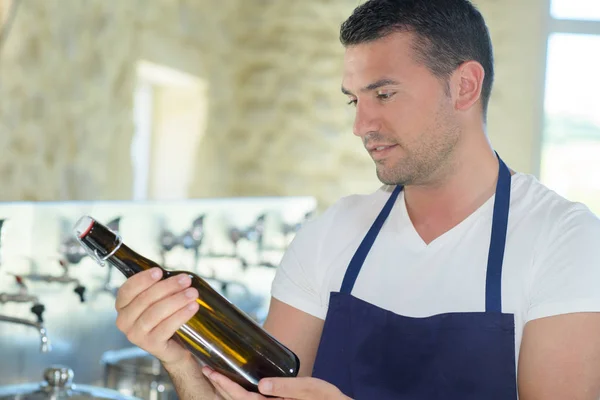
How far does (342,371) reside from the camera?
144 centimetres

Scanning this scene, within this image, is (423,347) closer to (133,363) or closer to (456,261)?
(456,261)

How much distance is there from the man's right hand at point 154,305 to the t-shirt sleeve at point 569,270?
1.72 feet

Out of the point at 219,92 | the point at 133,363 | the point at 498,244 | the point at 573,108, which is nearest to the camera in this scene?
the point at 498,244

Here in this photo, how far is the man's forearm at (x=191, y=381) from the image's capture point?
1244 millimetres

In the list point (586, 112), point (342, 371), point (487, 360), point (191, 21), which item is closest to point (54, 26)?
point (191, 21)

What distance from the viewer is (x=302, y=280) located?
149 centimetres

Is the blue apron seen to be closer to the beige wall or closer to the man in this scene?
the man

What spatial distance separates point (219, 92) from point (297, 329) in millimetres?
2652

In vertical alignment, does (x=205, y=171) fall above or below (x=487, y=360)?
above

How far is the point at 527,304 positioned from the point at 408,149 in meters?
0.31

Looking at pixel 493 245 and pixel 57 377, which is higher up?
pixel 493 245

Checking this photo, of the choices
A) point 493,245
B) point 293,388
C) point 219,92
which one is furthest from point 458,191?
point 219,92

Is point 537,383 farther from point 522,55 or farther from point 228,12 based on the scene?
point 522,55

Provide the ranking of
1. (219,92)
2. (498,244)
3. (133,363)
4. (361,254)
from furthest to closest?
(219,92) < (133,363) < (361,254) < (498,244)
